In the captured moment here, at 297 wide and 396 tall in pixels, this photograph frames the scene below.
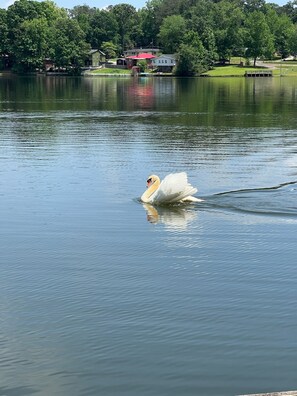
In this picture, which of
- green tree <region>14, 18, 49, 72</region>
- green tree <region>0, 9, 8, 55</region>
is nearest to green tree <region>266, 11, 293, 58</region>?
green tree <region>14, 18, 49, 72</region>

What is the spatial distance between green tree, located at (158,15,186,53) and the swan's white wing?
158 m

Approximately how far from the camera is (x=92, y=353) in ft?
40.3

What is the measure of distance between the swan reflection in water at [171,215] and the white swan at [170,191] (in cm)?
27

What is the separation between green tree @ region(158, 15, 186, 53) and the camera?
180m

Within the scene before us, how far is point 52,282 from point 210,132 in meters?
30.2

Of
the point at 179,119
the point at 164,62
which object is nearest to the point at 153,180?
the point at 179,119

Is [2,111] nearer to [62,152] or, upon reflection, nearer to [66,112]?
[66,112]

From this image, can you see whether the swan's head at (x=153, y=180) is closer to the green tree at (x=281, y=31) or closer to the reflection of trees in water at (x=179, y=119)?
the reflection of trees in water at (x=179, y=119)

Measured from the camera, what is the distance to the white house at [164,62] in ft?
Answer: 560

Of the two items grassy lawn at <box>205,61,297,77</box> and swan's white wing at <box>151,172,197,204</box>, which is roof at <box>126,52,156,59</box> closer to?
grassy lawn at <box>205,61,297,77</box>

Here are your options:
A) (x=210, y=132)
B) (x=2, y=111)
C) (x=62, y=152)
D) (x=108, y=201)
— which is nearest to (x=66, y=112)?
(x=2, y=111)

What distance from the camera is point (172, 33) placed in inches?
7224

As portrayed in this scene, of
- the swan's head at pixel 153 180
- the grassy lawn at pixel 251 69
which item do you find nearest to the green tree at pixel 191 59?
the grassy lawn at pixel 251 69

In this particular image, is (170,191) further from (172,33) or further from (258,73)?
(172,33)
